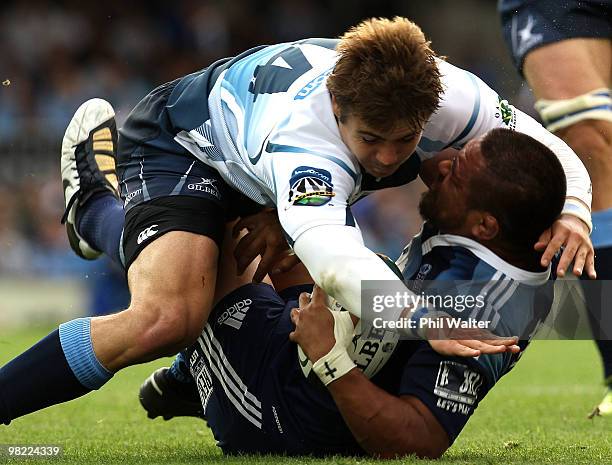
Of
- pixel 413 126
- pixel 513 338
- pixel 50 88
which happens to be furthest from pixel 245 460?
pixel 50 88

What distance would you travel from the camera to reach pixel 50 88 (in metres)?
14.6

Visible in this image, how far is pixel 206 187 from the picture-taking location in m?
4.47

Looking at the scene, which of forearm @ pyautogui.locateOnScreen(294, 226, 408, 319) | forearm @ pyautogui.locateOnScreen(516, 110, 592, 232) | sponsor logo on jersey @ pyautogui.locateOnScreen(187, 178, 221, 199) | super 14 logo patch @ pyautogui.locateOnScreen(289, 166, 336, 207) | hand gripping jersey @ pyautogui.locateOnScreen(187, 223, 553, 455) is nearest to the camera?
forearm @ pyautogui.locateOnScreen(294, 226, 408, 319)

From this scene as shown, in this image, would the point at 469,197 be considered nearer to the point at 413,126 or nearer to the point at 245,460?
the point at 413,126

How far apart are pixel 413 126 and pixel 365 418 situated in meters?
0.90

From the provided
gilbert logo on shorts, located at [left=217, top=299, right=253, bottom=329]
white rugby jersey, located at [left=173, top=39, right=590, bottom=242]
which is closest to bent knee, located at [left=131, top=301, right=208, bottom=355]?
gilbert logo on shorts, located at [left=217, top=299, right=253, bottom=329]

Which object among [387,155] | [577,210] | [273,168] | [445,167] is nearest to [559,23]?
[577,210]

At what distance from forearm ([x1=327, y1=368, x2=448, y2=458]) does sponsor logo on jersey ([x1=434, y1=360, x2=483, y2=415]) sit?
89 millimetres

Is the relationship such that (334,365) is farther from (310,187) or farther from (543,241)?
(543,241)

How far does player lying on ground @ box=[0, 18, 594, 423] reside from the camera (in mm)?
3547

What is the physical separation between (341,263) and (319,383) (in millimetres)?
539

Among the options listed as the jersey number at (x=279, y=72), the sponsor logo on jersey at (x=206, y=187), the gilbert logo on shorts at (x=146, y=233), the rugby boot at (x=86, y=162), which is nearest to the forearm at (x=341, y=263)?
the jersey number at (x=279, y=72)

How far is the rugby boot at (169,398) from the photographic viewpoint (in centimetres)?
488

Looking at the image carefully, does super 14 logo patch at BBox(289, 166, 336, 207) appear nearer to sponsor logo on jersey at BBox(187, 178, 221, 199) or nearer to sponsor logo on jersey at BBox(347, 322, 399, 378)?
sponsor logo on jersey at BBox(347, 322, 399, 378)
